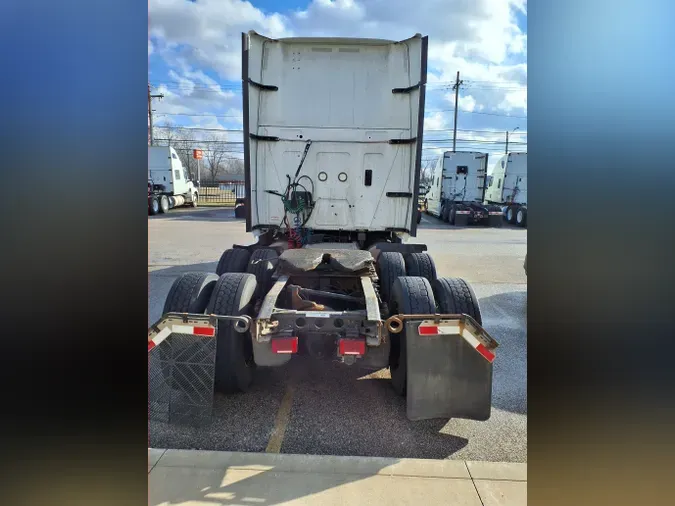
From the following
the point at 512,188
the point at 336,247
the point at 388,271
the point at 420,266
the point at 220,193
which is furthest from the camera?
the point at 220,193

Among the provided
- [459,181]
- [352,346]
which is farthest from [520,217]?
[352,346]

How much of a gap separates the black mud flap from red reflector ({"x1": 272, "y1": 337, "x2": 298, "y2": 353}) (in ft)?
2.75

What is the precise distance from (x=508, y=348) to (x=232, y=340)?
341 centimetres

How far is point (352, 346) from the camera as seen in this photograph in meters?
3.00

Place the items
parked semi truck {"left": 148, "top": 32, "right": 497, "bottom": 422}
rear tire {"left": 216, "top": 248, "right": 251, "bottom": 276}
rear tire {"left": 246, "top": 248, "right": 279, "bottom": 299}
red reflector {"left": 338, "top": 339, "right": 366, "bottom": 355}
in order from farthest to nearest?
rear tire {"left": 216, "top": 248, "right": 251, "bottom": 276} < rear tire {"left": 246, "top": 248, "right": 279, "bottom": 299} < parked semi truck {"left": 148, "top": 32, "right": 497, "bottom": 422} < red reflector {"left": 338, "top": 339, "right": 366, "bottom": 355}

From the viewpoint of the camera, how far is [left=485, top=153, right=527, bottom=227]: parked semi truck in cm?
2136

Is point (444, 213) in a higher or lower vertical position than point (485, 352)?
higher

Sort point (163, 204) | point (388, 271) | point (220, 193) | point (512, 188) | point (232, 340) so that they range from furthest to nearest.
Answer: point (220, 193)
point (163, 204)
point (512, 188)
point (388, 271)
point (232, 340)

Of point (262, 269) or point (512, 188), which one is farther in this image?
point (512, 188)

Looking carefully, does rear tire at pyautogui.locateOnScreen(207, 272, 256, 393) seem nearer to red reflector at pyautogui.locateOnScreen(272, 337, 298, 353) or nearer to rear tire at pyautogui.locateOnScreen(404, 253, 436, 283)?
red reflector at pyautogui.locateOnScreen(272, 337, 298, 353)

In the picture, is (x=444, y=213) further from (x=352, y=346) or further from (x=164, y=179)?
(x=352, y=346)

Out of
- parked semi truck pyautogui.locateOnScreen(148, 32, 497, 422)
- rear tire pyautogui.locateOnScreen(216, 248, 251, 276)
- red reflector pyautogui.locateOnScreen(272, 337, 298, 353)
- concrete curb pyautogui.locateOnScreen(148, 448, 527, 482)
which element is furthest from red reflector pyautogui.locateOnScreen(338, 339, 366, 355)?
rear tire pyautogui.locateOnScreen(216, 248, 251, 276)

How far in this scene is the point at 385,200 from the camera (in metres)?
5.73
